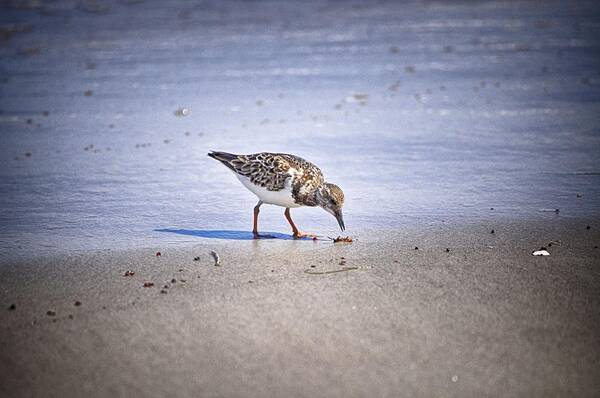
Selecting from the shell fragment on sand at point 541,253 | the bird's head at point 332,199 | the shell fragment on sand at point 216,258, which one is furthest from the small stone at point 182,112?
the shell fragment on sand at point 541,253

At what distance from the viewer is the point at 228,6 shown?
906 inches

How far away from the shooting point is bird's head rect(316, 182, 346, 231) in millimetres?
6027

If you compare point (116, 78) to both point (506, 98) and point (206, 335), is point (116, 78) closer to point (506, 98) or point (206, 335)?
point (506, 98)

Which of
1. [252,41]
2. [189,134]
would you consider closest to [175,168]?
[189,134]

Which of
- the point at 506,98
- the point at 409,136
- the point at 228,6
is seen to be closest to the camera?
the point at 409,136

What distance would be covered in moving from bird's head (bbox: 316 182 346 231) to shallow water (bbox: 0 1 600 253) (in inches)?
9.4

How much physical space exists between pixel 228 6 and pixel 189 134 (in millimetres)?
14200

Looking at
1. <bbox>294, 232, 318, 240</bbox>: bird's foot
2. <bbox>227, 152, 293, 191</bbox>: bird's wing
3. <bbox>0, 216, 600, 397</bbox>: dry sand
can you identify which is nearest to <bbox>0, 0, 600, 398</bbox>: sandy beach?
<bbox>0, 216, 600, 397</bbox>: dry sand

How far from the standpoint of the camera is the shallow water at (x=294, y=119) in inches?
267

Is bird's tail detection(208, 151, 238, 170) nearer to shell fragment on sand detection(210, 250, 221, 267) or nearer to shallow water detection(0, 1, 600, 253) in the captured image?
shallow water detection(0, 1, 600, 253)

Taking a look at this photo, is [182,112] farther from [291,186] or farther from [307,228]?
[291,186]

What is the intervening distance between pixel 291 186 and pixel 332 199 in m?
0.39

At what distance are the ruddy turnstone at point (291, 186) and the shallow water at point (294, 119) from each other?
0.30 meters

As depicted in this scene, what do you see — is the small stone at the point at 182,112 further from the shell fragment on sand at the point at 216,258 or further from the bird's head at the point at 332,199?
the shell fragment on sand at the point at 216,258
